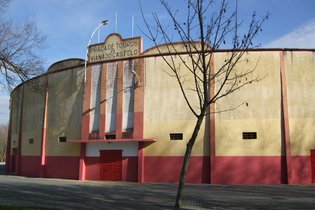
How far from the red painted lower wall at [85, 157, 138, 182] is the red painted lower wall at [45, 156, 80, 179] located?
3.04ft

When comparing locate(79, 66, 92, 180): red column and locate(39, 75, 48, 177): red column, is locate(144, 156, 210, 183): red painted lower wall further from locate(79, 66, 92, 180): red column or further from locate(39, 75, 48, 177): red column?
locate(39, 75, 48, 177): red column

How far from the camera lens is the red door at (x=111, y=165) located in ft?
79.4

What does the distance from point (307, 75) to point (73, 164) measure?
1677 centimetres

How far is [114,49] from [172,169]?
9.40 meters

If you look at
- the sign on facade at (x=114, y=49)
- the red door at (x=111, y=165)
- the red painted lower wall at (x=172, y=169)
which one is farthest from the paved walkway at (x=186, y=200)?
the sign on facade at (x=114, y=49)

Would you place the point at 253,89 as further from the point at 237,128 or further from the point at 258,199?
the point at 258,199

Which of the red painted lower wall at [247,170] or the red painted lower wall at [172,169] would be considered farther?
the red painted lower wall at [172,169]

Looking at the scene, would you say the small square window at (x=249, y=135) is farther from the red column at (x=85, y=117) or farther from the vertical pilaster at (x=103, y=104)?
the red column at (x=85, y=117)

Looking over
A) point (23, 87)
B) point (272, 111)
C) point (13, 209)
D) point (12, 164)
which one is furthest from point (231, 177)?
point (12, 164)

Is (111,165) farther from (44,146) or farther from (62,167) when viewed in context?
(44,146)

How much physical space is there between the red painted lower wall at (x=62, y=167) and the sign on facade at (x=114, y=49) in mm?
7393

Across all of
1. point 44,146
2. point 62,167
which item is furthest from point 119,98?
point 44,146

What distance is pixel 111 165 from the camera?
24.4 meters

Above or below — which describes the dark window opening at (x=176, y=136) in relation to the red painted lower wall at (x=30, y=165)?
above
